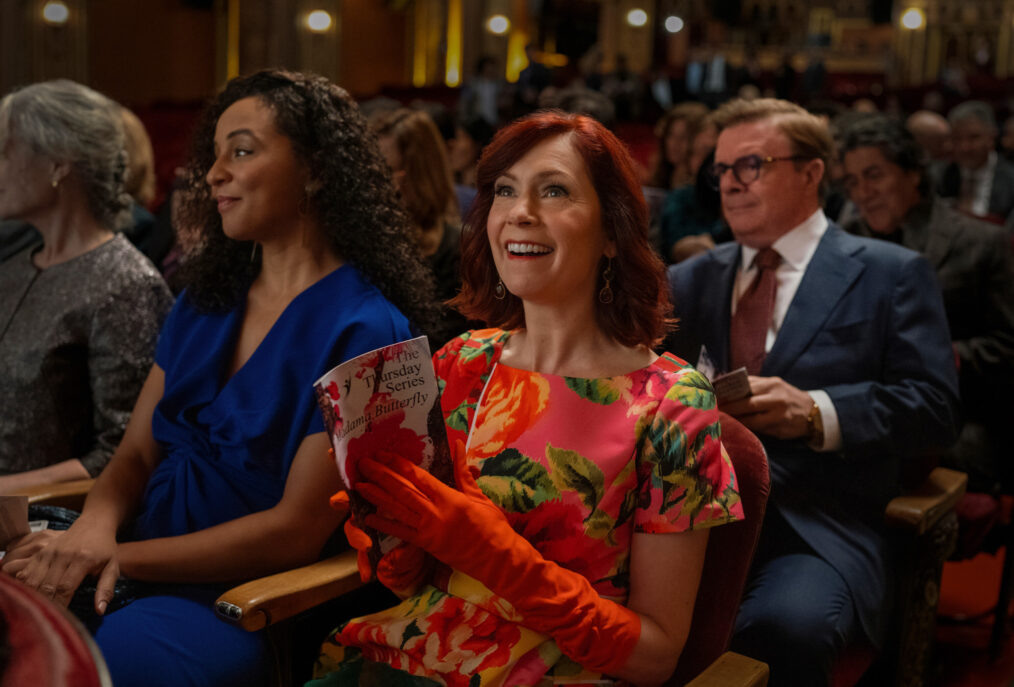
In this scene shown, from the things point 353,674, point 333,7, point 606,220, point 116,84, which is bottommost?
point 353,674

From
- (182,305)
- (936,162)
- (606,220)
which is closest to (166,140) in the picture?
(936,162)

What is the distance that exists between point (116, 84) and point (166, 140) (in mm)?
5913

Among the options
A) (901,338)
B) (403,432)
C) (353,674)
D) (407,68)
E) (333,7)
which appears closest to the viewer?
(403,432)

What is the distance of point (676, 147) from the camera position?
183 inches

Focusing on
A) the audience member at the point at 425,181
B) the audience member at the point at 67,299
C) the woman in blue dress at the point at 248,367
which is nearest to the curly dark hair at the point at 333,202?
the woman in blue dress at the point at 248,367

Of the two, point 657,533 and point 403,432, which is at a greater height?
point 403,432

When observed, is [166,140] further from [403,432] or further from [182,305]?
[403,432]

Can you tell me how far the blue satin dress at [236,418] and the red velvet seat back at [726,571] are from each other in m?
0.66

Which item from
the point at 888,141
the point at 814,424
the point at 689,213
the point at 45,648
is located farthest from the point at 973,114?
the point at 45,648

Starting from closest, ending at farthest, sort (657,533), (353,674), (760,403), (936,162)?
1. (657,533)
2. (353,674)
3. (760,403)
4. (936,162)

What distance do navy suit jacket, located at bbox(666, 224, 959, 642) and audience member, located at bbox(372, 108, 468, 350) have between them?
108 cm

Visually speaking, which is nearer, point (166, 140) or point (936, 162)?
point (936, 162)

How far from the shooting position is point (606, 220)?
1.45m

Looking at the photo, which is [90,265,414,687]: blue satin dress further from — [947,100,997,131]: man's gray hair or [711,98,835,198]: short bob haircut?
[947,100,997,131]: man's gray hair
